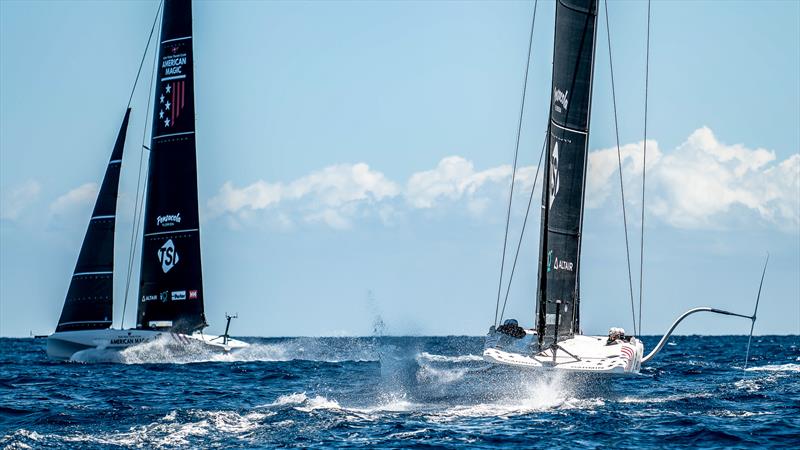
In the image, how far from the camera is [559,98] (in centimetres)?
3097

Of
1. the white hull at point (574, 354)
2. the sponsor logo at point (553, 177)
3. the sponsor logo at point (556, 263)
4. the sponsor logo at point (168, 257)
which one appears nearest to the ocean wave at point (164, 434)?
the white hull at point (574, 354)

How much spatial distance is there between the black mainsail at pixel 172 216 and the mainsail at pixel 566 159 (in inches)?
895

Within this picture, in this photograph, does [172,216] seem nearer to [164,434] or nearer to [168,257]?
[168,257]

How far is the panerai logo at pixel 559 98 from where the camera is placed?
30.8 meters

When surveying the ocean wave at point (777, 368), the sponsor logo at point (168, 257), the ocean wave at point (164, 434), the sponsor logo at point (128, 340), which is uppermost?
the sponsor logo at point (168, 257)

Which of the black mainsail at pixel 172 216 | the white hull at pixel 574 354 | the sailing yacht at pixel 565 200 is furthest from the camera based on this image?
the black mainsail at pixel 172 216

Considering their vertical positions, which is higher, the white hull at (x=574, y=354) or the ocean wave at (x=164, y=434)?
the white hull at (x=574, y=354)

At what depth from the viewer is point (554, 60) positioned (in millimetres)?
31062

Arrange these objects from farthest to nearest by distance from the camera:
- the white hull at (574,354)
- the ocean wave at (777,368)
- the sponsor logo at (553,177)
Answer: the ocean wave at (777,368) → the sponsor logo at (553,177) → the white hull at (574,354)

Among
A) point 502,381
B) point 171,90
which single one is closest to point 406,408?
point 502,381

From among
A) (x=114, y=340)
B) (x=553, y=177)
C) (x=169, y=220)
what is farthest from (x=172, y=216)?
(x=553, y=177)

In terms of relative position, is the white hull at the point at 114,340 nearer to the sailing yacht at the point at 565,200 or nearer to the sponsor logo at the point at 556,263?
the sailing yacht at the point at 565,200

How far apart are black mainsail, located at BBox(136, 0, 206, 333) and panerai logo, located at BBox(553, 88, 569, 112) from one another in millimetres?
23298

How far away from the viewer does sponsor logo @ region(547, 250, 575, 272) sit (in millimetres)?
31281
